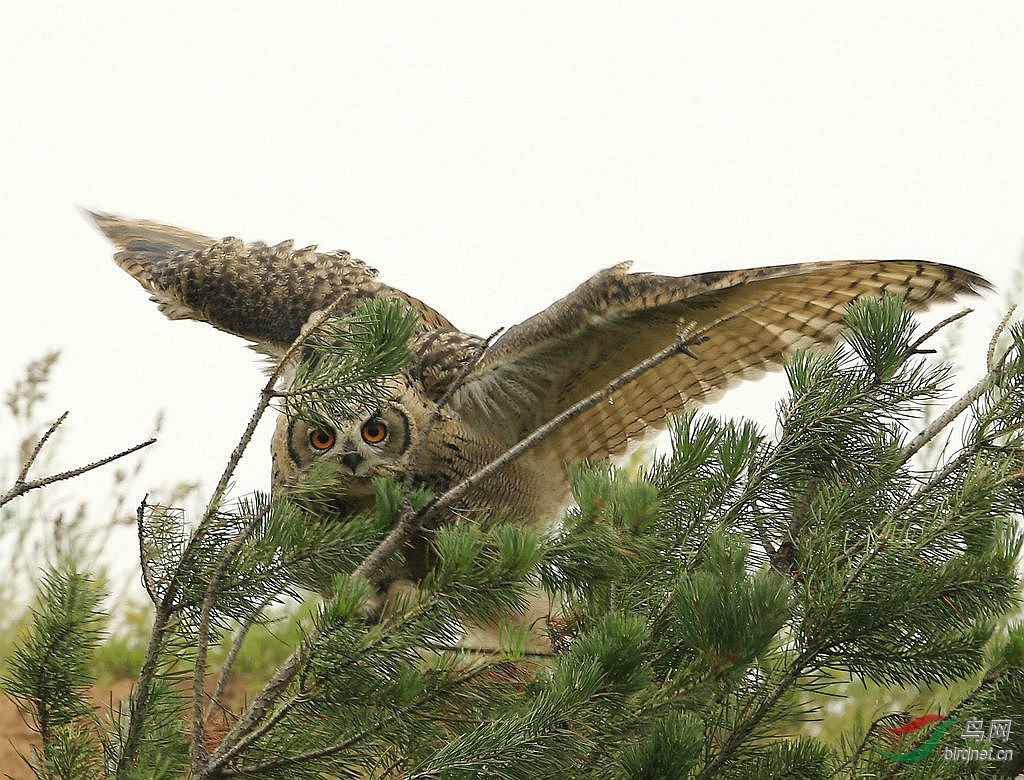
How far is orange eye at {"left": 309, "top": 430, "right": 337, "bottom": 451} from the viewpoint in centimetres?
292

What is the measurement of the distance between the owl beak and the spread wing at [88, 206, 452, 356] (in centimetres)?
66

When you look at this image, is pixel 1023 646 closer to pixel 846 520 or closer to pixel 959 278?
pixel 846 520

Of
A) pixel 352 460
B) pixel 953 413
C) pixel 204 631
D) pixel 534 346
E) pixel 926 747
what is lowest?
pixel 926 747

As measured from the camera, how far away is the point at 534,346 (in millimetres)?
2807

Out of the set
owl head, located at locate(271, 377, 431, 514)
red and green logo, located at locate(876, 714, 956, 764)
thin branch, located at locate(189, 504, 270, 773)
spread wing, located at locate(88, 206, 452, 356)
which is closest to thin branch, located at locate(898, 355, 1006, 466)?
red and green logo, located at locate(876, 714, 956, 764)

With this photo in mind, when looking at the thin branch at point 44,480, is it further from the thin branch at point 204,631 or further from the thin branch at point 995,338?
the thin branch at point 995,338

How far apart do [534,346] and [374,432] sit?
1.67ft

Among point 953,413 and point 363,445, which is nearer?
point 953,413

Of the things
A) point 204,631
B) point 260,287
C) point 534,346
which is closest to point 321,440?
point 534,346

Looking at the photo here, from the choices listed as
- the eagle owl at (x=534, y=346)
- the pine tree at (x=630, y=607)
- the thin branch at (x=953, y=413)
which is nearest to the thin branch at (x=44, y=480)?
the pine tree at (x=630, y=607)

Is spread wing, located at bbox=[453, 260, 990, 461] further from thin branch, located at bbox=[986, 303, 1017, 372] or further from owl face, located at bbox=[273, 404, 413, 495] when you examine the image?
thin branch, located at bbox=[986, 303, 1017, 372]

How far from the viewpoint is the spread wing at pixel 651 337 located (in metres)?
2.46

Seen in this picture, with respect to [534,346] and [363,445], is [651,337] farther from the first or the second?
[363,445]

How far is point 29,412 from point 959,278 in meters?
2.78
